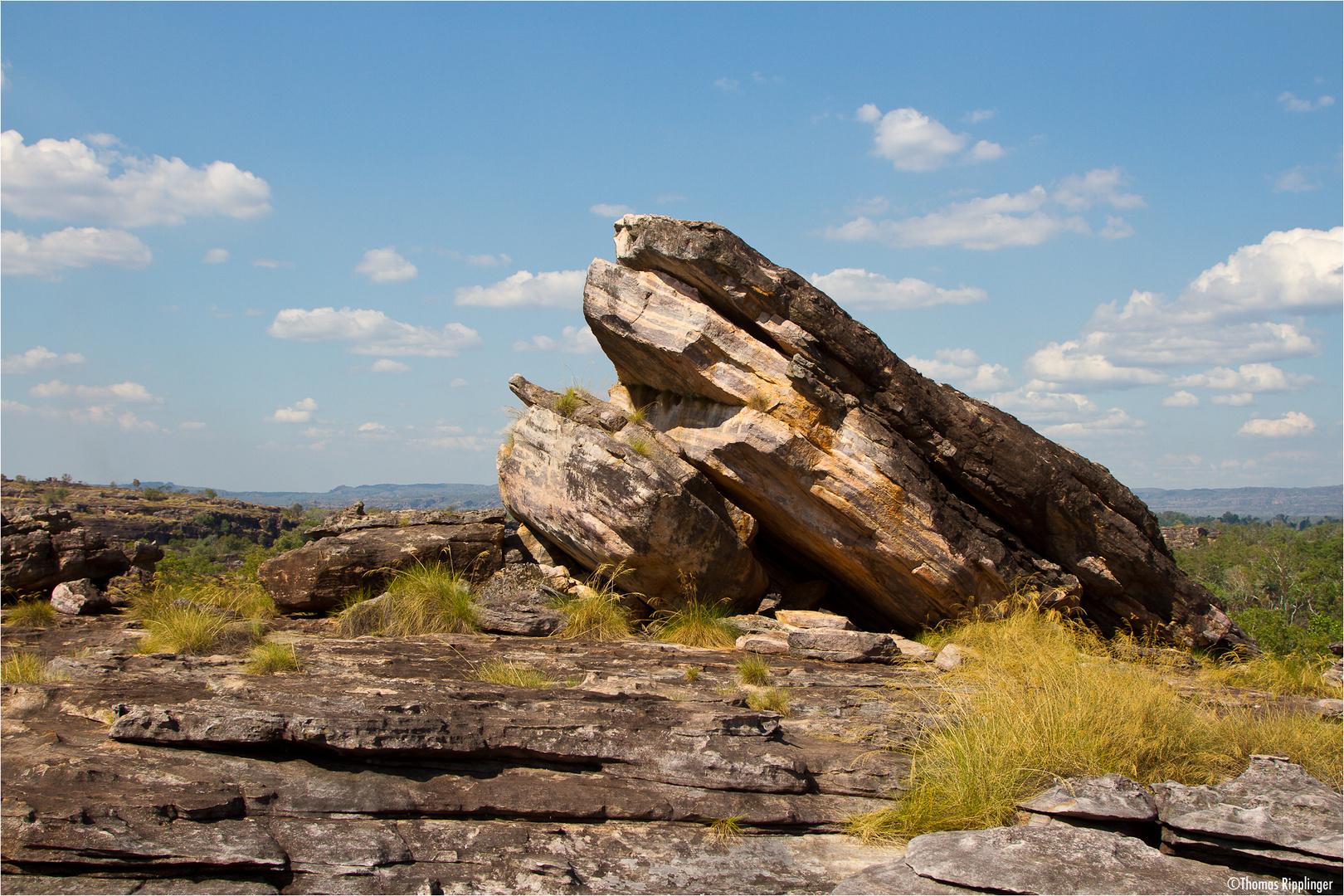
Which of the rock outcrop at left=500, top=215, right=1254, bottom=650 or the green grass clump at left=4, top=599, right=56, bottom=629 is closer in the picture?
the rock outcrop at left=500, top=215, right=1254, bottom=650

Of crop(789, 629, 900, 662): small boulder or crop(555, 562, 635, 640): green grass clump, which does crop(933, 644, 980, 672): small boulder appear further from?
crop(555, 562, 635, 640): green grass clump

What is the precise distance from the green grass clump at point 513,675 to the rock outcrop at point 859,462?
3.23 m

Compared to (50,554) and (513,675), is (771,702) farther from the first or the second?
(50,554)

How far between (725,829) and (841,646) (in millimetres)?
4700

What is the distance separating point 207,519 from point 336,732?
61.1m

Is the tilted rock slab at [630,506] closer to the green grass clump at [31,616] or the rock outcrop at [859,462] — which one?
the rock outcrop at [859,462]

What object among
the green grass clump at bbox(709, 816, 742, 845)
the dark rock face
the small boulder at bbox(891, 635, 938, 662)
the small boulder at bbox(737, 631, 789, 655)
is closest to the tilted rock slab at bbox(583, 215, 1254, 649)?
the small boulder at bbox(891, 635, 938, 662)

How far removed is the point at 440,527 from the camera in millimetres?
12852

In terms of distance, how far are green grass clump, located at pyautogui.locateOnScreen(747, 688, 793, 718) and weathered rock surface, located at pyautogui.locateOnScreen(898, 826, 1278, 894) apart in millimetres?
2468

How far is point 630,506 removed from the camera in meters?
11.4

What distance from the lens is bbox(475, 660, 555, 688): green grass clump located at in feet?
27.2

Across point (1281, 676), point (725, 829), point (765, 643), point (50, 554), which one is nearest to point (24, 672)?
point (50, 554)

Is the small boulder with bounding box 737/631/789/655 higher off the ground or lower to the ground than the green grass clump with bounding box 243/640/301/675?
lower

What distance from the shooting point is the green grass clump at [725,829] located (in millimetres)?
5857
